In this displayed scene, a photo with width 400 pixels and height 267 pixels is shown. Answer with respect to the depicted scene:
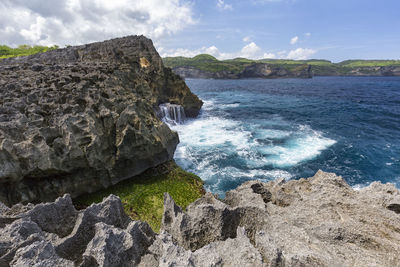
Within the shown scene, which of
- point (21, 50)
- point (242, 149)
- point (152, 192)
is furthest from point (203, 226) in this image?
point (21, 50)

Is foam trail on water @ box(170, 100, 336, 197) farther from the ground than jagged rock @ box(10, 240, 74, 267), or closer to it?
closer to it

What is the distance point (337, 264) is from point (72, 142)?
50.8 feet

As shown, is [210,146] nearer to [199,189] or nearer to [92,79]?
[199,189]

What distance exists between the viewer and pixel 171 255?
540 centimetres

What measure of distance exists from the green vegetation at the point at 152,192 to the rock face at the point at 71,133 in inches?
29.9

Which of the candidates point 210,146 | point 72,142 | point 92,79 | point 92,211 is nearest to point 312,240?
point 92,211

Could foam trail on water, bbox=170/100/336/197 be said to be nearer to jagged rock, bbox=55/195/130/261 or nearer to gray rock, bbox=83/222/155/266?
jagged rock, bbox=55/195/130/261

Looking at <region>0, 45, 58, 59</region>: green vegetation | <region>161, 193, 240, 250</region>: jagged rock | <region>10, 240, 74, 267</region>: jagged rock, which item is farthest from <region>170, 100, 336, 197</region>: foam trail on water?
<region>0, 45, 58, 59</region>: green vegetation

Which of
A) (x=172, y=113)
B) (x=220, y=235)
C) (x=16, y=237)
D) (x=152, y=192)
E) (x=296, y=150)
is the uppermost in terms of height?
(x=16, y=237)

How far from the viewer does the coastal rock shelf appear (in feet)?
17.4

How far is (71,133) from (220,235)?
12535 mm

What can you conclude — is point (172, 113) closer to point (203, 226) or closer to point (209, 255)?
point (203, 226)

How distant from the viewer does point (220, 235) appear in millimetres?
7184

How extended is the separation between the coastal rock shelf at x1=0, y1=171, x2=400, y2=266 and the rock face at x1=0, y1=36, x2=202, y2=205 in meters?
6.82
